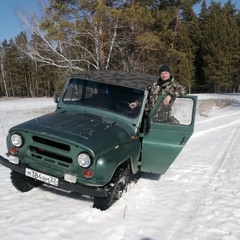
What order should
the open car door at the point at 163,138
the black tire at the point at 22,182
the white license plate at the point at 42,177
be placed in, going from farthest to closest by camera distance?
1. the open car door at the point at 163,138
2. the black tire at the point at 22,182
3. the white license plate at the point at 42,177

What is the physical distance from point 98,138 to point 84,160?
389mm

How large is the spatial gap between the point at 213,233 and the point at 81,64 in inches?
769

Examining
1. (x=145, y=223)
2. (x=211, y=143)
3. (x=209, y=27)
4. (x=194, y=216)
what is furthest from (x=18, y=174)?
(x=209, y=27)

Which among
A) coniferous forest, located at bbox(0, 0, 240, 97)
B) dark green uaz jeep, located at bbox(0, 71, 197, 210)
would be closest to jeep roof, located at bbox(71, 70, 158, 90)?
dark green uaz jeep, located at bbox(0, 71, 197, 210)

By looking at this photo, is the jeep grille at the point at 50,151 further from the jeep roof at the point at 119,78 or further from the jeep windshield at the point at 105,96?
the jeep roof at the point at 119,78

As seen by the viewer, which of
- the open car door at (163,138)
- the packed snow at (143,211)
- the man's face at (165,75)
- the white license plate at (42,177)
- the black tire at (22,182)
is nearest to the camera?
the packed snow at (143,211)

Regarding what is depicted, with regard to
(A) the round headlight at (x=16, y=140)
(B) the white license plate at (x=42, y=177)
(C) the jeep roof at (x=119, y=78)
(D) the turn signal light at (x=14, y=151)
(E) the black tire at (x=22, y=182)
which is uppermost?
(C) the jeep roof at (x=119, y=78)

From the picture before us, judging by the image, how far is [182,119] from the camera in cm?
554

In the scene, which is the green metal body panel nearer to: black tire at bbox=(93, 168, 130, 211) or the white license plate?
the white license plate

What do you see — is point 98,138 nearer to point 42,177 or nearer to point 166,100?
point 42,177

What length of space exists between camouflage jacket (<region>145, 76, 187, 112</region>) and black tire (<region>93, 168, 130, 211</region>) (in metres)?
1.33

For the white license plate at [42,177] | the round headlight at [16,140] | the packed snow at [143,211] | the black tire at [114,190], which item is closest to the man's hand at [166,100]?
the black tire at [114,190]

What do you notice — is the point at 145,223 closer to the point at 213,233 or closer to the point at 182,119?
the point at 213,233

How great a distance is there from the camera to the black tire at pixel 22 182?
5117mm
